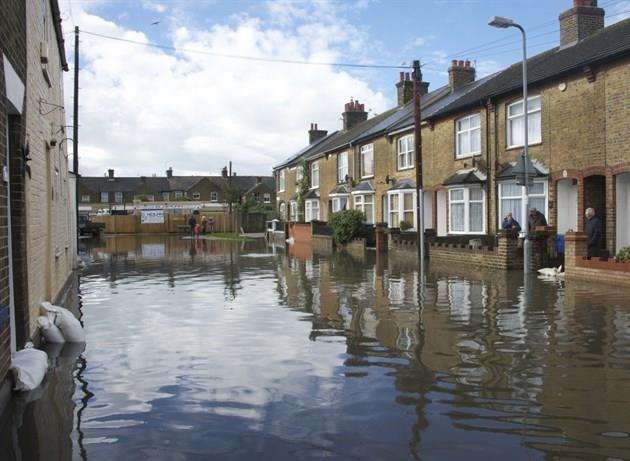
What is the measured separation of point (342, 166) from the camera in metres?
38.3

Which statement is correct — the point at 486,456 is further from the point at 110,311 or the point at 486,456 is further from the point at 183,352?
the point at 110,311

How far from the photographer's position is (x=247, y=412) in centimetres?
542

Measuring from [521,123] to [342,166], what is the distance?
1755 centimetres

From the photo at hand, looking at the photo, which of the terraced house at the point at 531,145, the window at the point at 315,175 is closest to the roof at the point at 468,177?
the terraced house at the point at 531,145

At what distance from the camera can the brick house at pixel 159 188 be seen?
93.3 meters

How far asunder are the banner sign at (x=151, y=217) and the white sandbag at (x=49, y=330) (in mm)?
56087

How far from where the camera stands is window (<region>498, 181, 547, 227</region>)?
20.5 m

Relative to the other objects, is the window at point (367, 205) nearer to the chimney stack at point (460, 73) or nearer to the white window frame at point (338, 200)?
the white window frame at point (338, 200)

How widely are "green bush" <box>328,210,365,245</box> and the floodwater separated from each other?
17.2 m

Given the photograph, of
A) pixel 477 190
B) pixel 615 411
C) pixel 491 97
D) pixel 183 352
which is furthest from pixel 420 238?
pixel 615 411

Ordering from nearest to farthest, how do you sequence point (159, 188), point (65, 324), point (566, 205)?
point (65, 324)
point (566, 205)
point (159, 188)

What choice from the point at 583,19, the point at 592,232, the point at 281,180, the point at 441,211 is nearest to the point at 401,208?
the point at 441,211

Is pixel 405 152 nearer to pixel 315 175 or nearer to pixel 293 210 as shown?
pixel 315 175

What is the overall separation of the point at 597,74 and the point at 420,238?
7355 millimetres
